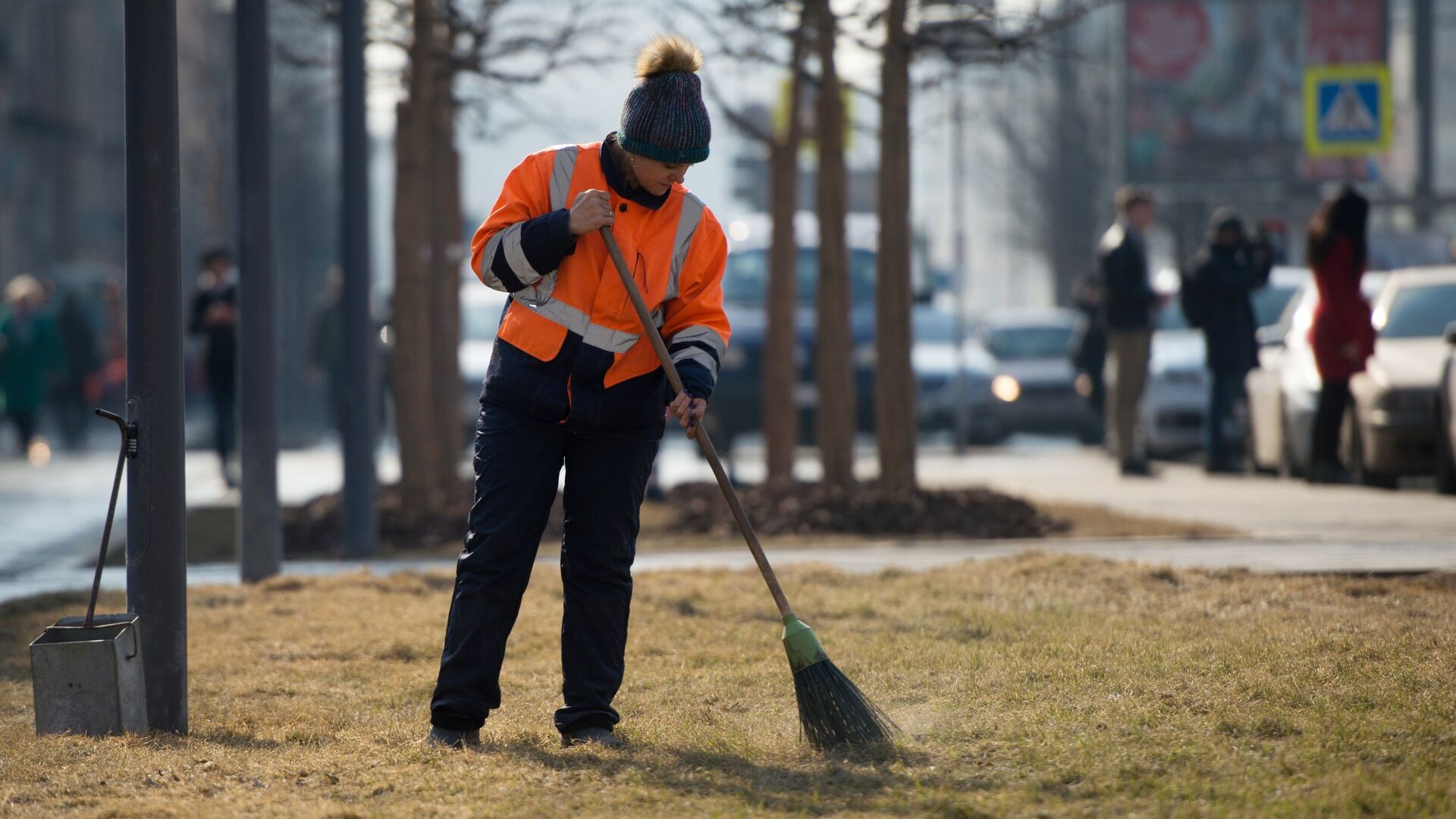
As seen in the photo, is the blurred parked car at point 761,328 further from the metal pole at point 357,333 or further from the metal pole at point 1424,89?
the metal pole at point 1424,89

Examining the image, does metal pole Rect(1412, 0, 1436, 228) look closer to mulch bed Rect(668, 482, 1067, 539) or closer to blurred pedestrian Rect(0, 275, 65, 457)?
blurred pedestrian Rect(0, 275, 65, 457)

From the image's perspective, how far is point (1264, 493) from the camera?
12430 millimetres

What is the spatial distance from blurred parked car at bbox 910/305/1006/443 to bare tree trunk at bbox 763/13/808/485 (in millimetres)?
8398

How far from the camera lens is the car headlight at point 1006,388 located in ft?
73.8

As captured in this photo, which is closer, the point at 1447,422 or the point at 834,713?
the point at 834,713

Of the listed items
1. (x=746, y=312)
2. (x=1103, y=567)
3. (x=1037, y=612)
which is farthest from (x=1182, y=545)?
(x=746, y=312)

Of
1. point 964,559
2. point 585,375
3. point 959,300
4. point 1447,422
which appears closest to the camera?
Answer: point 585,375

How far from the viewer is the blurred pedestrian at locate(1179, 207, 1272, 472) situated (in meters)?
14.0

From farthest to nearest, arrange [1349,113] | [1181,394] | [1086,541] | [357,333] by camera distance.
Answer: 1. [1349,113]
2. [1181,394]
3. [357,333]
4. [1086,541]

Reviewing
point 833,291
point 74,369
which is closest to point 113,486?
point 833,291

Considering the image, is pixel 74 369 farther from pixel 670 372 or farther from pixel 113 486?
pixel 670 372

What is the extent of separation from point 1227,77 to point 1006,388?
15.1m

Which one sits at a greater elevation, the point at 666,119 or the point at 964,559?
the point at 666,119

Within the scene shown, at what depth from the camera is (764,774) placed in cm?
439
